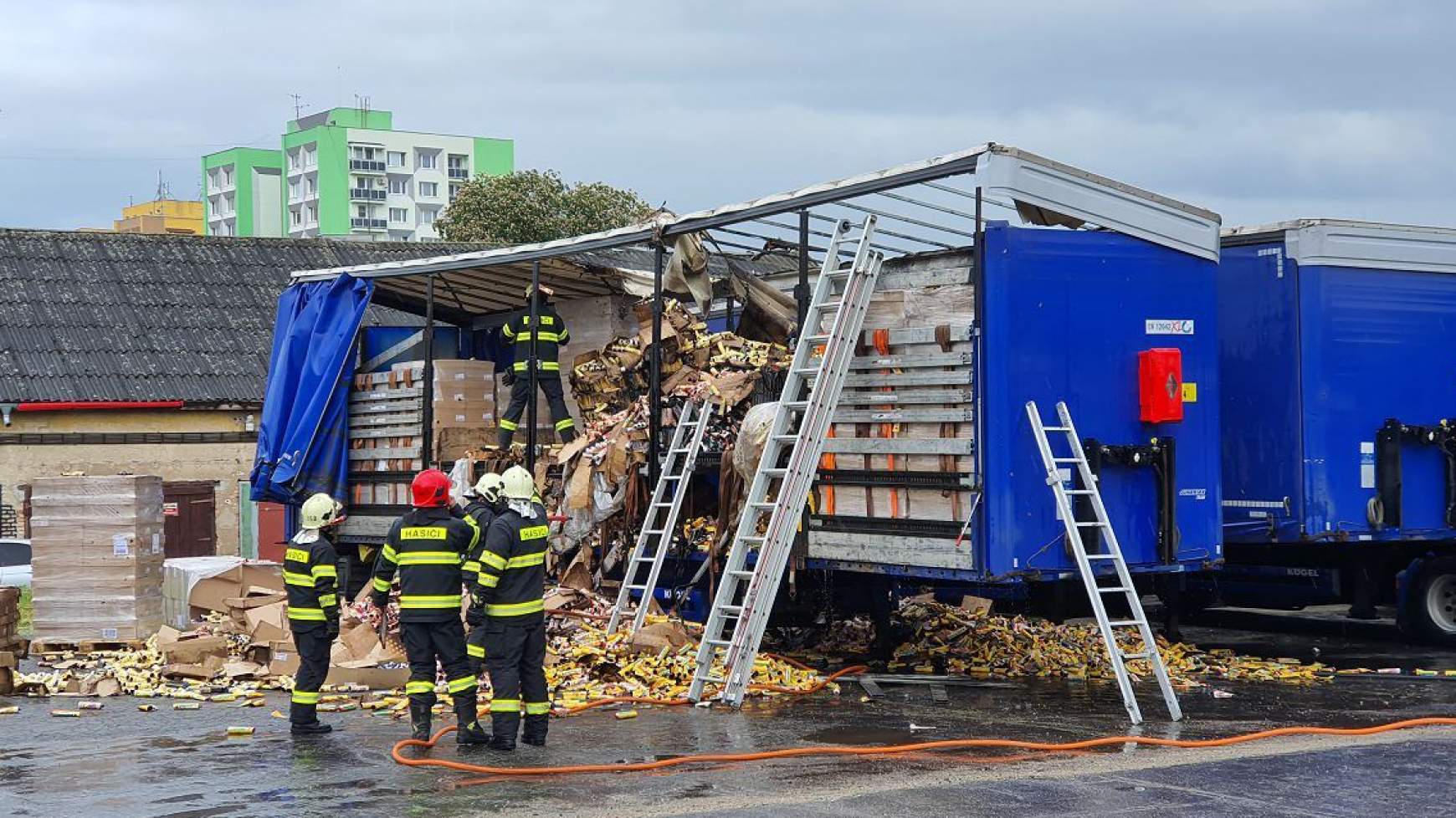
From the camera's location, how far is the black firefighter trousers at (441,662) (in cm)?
1018

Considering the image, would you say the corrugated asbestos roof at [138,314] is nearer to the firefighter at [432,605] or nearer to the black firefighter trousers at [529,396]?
the black firefighter trousers at [529,396]

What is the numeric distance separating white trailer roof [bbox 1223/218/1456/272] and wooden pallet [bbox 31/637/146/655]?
34.1 feet

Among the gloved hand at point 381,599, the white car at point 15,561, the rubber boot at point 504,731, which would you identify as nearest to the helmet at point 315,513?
the gloved hand at point 381,599

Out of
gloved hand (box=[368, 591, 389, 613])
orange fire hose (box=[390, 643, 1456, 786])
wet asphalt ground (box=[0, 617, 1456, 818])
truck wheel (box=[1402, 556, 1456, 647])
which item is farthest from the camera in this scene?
truck wheel (box=[1402, 556, 1456, 647])

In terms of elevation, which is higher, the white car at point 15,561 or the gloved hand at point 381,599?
the gloved hand at point 381,599

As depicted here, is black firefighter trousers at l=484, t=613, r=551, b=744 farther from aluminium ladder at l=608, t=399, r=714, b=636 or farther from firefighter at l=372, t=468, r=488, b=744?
aluminium ladder at l=608, t=399, r=714, b=636

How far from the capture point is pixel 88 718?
11828 millimetres

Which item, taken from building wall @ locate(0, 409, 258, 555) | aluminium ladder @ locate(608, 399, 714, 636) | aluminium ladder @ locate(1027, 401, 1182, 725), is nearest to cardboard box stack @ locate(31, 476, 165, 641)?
aluminium ladder @ locate(608, 399, 714, 636)

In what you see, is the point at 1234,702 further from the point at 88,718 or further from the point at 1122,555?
the point at 88,718

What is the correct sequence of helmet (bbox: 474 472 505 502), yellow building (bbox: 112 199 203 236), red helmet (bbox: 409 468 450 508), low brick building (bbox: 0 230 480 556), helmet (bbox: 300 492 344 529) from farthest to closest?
yellow building (bbox: 112 199 203 236), low brick building (bbox: 0 230 480 556), helmet (bbox: 300 492 344 529), helmet (bbox: 474 472 505 502), red helmet (bbox: 409 468 450 508)

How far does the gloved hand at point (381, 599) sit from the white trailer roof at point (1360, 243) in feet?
24.8

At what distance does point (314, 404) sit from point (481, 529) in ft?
23.7

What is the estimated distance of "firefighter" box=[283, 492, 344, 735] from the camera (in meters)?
11.1

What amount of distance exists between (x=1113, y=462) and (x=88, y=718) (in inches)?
294
